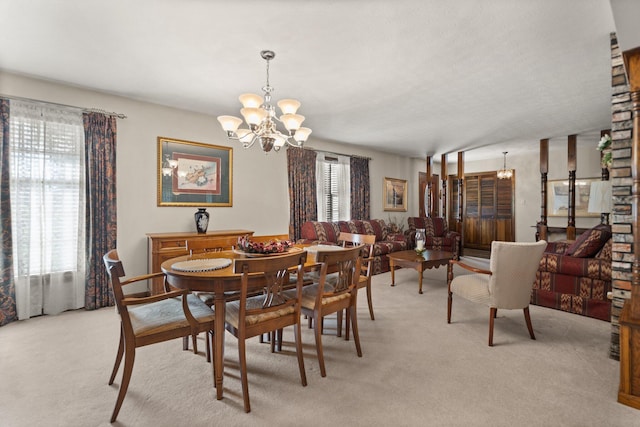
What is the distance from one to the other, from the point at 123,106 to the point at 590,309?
574 centimetres

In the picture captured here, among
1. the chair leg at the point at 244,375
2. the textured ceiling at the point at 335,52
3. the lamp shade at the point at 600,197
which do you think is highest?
the textured ceiling at the point at 335,52

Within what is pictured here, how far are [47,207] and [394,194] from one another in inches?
255

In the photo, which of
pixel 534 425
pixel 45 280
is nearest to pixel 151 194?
pixel 45 280

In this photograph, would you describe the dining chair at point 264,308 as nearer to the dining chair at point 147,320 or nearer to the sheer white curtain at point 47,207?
the dining chair at point 147,320

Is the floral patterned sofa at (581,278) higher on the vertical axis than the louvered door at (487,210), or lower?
lower

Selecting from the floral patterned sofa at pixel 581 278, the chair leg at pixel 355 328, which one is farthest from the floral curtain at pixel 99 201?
the floral patterned sofa at pixel 581 278

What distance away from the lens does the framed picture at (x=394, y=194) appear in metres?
7.44

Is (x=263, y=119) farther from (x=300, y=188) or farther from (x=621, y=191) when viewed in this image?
(x=300, y=188)

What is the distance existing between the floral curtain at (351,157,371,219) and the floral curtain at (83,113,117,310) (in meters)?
4.31

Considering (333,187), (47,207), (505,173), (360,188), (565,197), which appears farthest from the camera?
(505,173)

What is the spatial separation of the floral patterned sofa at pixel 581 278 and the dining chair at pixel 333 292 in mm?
2439

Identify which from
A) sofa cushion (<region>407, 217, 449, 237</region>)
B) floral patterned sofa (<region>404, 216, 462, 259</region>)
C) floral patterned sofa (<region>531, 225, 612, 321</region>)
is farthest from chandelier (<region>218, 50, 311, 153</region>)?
sofa cushion (<region>407, 217, 449, 237</region>)

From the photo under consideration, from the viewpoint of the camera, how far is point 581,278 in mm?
3238

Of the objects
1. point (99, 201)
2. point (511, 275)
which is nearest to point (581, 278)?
point (511, 275)
